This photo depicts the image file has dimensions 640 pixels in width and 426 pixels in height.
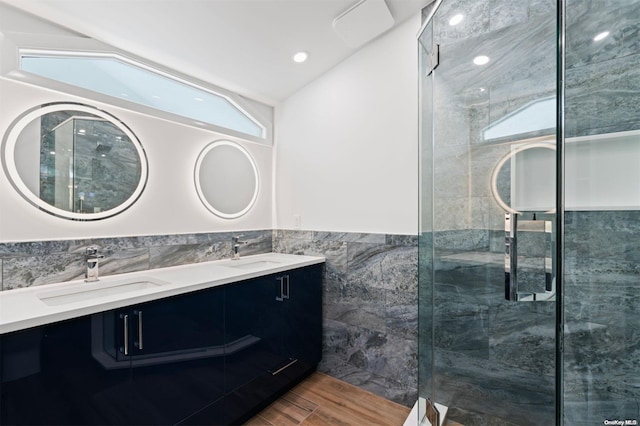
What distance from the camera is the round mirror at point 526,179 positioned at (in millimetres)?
1521

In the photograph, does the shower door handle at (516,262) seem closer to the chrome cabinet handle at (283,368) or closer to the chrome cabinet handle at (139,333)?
the chrome cabinet handle at (283,368)

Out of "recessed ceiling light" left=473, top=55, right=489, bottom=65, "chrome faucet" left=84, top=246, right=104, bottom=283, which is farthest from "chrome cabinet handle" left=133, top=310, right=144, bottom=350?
"recessed ceiling light" left=473, top=55, right=489, bottom=65

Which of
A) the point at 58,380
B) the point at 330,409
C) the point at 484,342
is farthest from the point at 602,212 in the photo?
the point at 58,380

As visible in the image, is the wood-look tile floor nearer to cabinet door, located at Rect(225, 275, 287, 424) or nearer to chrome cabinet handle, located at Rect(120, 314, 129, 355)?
cabinet door, located at Rect(225, 275, 287, 424)

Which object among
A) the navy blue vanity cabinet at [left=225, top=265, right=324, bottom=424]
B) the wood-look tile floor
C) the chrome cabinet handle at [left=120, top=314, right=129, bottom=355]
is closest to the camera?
the chrome cabinet handle at [left=120, top=314, right=129, bottom=355]

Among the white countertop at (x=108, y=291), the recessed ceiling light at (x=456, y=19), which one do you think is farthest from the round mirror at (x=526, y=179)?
the white countertop at (x=108, y=291)

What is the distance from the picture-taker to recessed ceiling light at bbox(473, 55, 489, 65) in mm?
1652

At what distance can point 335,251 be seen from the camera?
223cm

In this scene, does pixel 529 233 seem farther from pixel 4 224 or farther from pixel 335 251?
pixel 4 224

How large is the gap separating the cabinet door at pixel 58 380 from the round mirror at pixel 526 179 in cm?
207

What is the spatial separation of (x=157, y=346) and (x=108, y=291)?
503 millimetres

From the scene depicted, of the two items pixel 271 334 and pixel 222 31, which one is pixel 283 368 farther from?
pixel 222 31

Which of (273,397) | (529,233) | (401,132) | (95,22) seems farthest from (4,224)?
(529,233)

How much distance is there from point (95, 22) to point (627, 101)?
268cm
